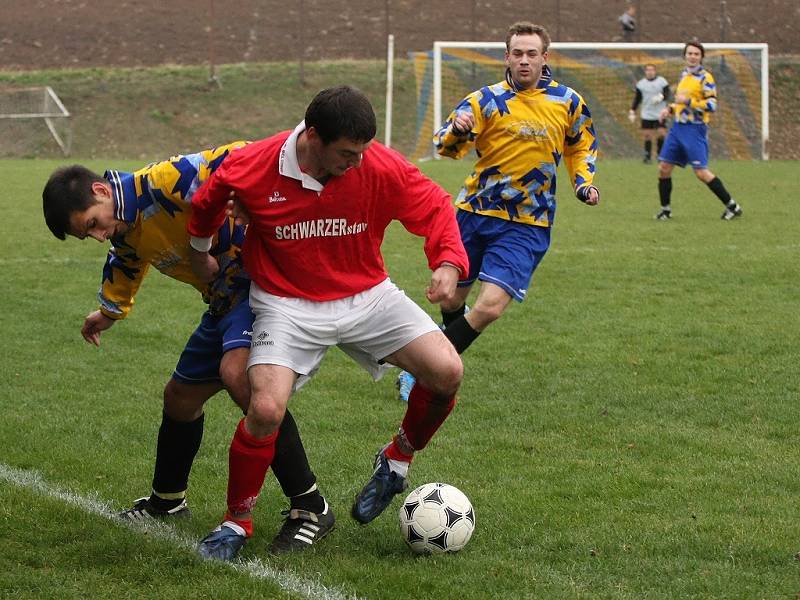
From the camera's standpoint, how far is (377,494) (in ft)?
14.6

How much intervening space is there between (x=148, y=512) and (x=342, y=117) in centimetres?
178

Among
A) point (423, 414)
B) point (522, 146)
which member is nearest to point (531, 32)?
point (522, 146)

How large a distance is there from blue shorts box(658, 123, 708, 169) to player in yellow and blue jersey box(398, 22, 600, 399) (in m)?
8.07

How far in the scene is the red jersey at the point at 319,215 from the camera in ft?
13.3

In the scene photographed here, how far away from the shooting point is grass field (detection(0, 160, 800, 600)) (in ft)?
13.1

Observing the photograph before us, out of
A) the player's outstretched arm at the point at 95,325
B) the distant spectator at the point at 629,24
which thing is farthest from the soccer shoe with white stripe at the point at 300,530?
the distant spectator at the point at 629,24

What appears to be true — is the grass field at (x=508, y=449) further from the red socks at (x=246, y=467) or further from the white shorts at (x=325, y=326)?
the white shorts at (x=325, y=326)

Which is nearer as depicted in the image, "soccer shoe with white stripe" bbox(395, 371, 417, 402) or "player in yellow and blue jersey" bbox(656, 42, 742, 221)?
"soccer shoe with white stripe" bbox(395, 371, 417, 402)

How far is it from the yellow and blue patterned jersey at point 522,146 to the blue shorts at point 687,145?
8085 mm

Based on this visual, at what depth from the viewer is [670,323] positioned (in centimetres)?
847

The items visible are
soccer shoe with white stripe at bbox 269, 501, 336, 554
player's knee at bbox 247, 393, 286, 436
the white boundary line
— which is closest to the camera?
the white boundary line

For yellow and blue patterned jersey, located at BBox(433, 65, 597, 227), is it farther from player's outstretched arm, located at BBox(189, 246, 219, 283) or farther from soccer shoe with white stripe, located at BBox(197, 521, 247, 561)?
soccer shoe with white stripe, located at BBox(197, 521, 247, 561)

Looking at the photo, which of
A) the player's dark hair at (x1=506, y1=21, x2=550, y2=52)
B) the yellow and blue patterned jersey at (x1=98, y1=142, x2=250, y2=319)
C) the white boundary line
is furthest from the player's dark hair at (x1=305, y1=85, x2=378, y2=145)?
the player's dark hair at (x1=506, y1=21, x2=550, y2=52)

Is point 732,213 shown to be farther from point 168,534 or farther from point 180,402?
point 168,534
